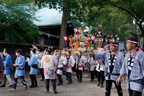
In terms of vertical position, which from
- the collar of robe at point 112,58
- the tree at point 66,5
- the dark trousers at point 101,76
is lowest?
the dark trousers at point 101,76

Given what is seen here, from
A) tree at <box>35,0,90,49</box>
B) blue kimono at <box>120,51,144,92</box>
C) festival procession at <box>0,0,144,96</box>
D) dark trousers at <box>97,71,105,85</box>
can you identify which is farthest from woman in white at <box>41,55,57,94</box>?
tree at <box>35,0,90,49</box>

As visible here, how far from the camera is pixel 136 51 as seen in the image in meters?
4.11

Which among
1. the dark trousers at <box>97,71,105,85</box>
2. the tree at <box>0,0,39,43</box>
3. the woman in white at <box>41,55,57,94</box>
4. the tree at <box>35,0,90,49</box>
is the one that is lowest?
the dark trousers at <box>97,71,105,85</box>

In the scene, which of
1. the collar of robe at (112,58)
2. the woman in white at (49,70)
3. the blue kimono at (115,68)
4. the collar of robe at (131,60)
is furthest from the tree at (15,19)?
the collar of robe at (131,60)

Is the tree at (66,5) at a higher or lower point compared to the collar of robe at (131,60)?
higher

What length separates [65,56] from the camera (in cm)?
955

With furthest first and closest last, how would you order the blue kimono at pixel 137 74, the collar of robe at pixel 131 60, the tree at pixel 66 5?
the tree at pixel 66 5 < the collar of robe at pixel 131 60 < the blue kimono at pixel 137 74

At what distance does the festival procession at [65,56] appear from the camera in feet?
17.4

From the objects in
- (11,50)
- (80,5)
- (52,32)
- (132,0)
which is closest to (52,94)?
(11,50)

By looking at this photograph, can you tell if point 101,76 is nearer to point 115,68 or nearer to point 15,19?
point 115,68

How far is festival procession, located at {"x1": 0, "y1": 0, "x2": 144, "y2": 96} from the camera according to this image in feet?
17.4

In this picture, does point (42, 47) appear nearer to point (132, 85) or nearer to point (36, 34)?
point (36, 34)

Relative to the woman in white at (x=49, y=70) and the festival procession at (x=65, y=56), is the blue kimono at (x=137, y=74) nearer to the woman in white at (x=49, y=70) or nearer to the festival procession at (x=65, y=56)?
the festival procession at (x=65, y=56)

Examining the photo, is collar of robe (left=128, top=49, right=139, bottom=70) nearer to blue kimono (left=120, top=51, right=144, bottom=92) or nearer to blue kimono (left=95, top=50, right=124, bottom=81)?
blue kimono (left=120, top=51, right=144, bottom=92)
